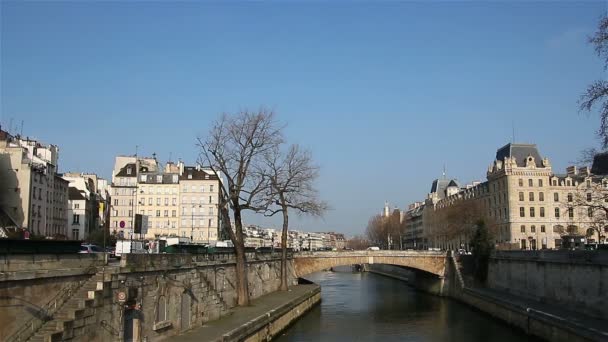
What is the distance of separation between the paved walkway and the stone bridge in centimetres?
2146

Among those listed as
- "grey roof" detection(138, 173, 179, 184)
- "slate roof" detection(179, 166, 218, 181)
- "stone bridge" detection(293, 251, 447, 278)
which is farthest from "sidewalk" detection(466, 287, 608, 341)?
"grey roof" detection(138, 173, 179, 184)

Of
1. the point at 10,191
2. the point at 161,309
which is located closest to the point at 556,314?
the point at 161,309

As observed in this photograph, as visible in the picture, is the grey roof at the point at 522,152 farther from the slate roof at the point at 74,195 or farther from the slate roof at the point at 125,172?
the slate roof at the point at 74,195

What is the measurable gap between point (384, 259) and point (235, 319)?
4513 centimetres

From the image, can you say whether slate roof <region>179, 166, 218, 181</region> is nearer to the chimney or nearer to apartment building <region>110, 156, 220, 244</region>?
apartment building <region>110, 156, 220, 244</region>

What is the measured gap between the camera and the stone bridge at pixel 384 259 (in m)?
76.6

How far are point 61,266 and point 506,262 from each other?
169 ft

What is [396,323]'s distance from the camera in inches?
1932

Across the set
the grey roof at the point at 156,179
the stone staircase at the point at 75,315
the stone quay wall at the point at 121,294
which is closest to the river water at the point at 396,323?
the stone quay wall at the point at 121,294

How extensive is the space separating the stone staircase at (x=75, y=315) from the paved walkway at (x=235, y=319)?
764cm

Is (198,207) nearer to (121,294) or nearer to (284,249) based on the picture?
(284,249)

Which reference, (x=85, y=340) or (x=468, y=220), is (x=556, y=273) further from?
(x=468, y=220)

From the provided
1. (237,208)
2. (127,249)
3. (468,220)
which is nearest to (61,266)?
(127,249)

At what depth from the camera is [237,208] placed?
42312 mm
